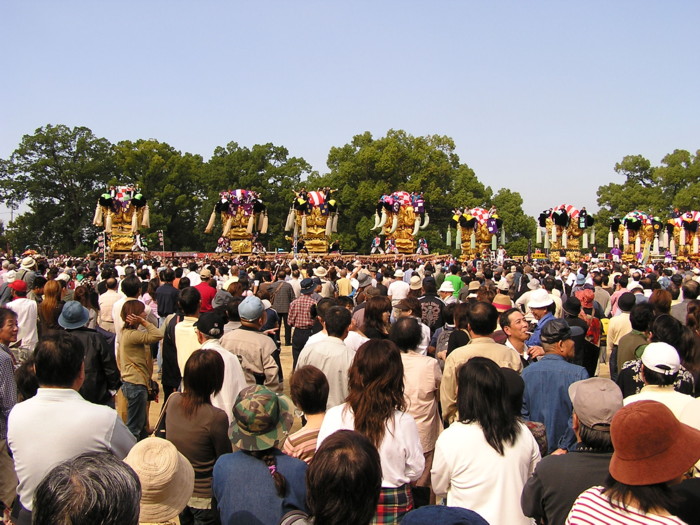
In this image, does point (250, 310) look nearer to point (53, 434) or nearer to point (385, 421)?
point (385, 421)

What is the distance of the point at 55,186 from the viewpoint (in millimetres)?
46375

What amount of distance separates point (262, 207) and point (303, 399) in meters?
29.1

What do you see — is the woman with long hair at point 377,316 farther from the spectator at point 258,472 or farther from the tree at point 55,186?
the tree at point 55,186

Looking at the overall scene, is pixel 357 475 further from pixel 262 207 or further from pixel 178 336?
pixel 262 207

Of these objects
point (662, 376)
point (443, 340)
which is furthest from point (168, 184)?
point (662, 376)

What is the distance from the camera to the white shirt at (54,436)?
314 centimetres

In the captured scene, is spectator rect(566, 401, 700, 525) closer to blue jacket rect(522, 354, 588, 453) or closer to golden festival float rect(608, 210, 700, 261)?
blue jacket rect(522, 354, 588, 453)

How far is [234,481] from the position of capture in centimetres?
296

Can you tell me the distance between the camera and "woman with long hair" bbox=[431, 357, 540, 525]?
3160 mm

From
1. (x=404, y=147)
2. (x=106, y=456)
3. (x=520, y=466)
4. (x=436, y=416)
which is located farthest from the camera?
(x=404, y=147)

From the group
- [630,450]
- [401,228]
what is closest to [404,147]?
[401,228]

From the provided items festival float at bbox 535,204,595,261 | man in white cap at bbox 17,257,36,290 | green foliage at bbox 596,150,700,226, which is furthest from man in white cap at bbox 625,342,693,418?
green foliage at bbox 596,150,700,226

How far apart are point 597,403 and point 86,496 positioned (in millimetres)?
2236

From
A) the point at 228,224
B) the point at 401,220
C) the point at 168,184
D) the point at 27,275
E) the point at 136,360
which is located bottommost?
the point at 136,360
